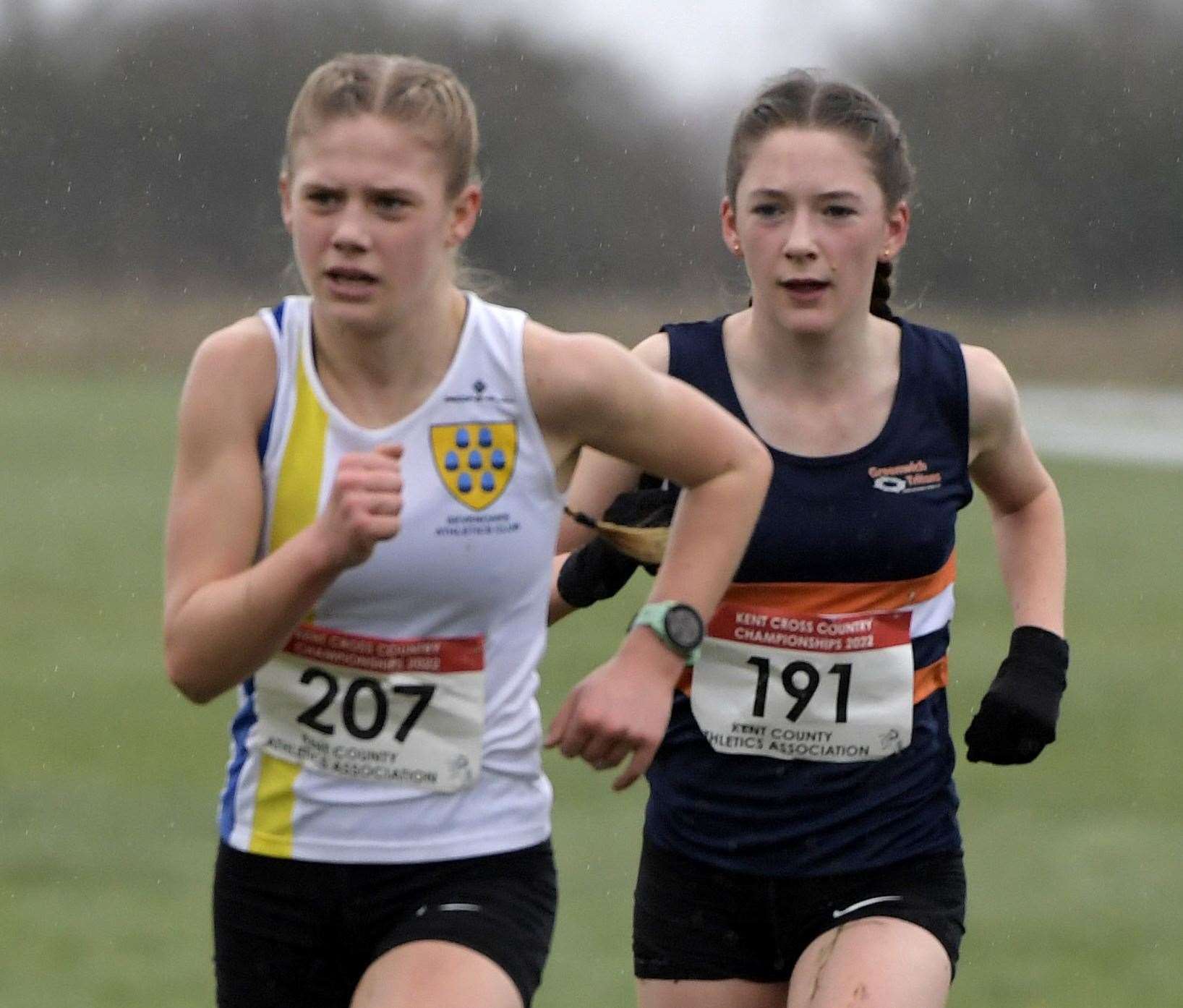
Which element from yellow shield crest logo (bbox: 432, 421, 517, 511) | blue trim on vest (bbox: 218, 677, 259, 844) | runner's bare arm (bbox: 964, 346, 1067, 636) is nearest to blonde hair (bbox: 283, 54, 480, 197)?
yellow shield crest logo (bbox: 432, 421, 517, 511)

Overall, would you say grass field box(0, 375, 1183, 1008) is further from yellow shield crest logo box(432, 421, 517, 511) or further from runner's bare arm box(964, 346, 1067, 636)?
yellow shield crest logo box(432, 421, 517, 511)

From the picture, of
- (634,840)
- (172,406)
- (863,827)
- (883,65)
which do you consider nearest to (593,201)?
(883,65)

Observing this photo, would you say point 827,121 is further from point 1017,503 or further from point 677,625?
point 677,625

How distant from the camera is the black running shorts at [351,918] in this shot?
3254 mm

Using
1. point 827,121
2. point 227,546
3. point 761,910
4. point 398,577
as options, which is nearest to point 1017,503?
point 827,121

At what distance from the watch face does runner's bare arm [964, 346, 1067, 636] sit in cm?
83

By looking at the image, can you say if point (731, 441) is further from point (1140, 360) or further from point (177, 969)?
point (1140, 360)

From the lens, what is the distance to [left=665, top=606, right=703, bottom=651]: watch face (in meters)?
3.40

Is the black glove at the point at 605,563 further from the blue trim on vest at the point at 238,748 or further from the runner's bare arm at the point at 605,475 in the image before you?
the blue trim on vest at the point at 238,748

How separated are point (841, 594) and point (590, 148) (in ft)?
118

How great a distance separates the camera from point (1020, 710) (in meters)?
3.97

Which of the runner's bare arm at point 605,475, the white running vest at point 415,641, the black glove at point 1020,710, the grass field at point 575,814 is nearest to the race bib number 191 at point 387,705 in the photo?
the white running vest at point 415,641

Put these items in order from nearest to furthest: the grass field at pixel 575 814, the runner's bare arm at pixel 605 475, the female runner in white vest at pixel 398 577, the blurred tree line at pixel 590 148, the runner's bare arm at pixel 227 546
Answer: the runner's bare arm at pixel 227 546
the female runner in white vest at pixel 398 577
the runner's bare arm at pixel 605 475
the grass field at pixel 575 814
the blurred tree line at pixel 590 148

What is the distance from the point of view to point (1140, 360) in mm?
36000
